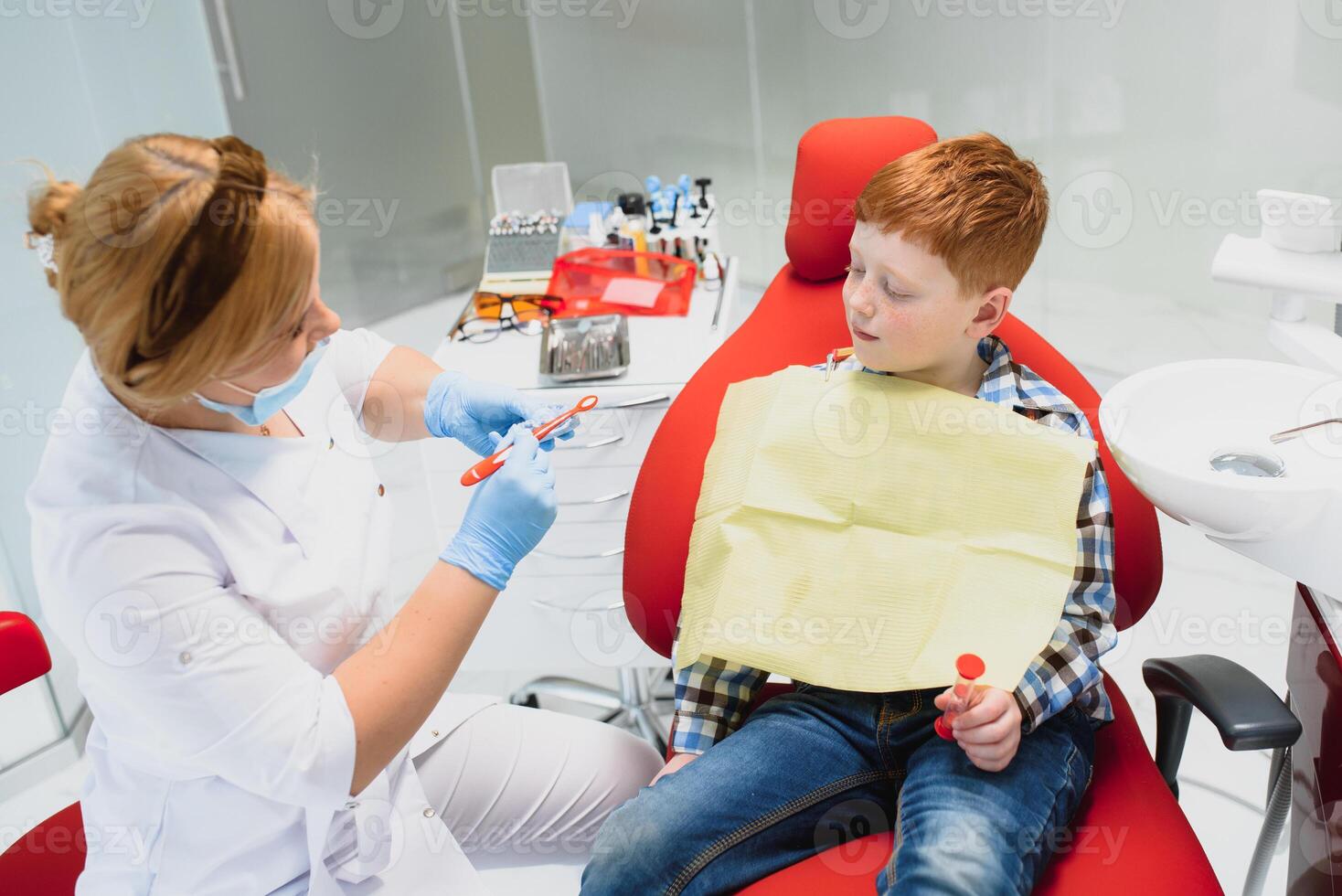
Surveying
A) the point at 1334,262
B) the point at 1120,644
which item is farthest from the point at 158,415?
the point at 1120,644

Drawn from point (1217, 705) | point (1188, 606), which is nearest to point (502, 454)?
point (1217, 705)

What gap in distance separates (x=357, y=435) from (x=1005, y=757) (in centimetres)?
93

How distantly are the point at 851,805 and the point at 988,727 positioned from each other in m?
0.21

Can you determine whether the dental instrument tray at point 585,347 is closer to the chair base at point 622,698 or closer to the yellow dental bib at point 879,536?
the yellow dental bib at point 879,536

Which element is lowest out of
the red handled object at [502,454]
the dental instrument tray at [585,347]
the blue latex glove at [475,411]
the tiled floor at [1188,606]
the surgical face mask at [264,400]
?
the tiled floor at [1188,606]

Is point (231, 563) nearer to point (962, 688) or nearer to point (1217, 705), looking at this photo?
point (962, 688)

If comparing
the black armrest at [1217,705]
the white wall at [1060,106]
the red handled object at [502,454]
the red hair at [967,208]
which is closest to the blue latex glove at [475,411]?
the red handled object at [502,454]

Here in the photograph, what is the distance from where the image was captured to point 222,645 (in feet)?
3.35

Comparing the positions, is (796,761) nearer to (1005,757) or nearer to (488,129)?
(1005,757)

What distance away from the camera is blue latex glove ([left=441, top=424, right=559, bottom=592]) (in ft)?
3.87

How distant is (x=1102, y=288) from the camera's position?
3.04 metres

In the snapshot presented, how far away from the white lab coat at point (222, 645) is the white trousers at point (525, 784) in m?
0.08

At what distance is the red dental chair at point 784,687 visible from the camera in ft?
3.79

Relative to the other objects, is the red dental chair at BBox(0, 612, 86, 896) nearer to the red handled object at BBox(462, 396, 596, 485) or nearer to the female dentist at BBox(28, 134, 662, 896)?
the female dentist at BBox(28, 134, 662, 896)
